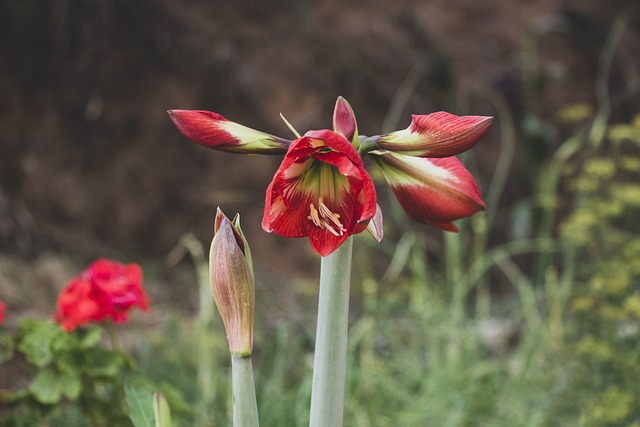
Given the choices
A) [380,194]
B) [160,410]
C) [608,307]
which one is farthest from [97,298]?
[380,194]

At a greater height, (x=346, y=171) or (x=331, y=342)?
(x=346, y=171)

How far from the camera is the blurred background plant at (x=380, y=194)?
208 centimetres

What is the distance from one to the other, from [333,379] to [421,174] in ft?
0.68

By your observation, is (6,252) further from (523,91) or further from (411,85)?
(523,91)

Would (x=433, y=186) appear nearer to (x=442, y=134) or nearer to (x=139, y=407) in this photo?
(x=442, y=134)

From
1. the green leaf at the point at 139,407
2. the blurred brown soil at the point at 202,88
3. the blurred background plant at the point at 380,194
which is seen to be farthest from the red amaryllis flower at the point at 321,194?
the blurred brown soil at the point at 202,88

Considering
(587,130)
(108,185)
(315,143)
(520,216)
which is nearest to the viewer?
(315,143)

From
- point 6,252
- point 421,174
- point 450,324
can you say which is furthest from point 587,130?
point 421,174

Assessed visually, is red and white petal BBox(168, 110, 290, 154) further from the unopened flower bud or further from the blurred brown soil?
the blurred brown soil

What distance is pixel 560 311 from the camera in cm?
250

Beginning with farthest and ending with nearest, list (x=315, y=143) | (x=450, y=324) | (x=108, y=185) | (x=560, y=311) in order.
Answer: (x=108, y=185)
(x=560, y=311)
(x=450, y=324)
(x=315, y=143)

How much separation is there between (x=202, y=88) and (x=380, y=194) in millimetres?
828

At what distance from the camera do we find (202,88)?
285 centimetres

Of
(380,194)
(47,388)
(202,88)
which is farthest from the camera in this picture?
(380,194)
